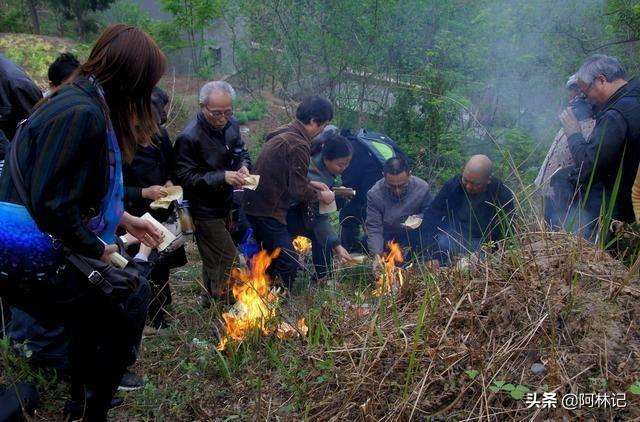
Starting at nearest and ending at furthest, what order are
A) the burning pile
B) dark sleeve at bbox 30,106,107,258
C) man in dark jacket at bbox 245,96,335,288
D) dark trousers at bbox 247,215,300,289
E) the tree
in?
dark sleeve at bbox 30,106,107,258, the burning pile, man in dark jacket at bbox 245,96,335,288, dark trousers at bbox 247,215,300,289, the tree

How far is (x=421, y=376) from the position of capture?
2672 mm

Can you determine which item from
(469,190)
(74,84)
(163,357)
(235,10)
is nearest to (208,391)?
(163,357)

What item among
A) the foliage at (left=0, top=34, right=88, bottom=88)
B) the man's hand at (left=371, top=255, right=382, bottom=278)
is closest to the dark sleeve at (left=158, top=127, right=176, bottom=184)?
the man's hand at (left=371, top=255, right=382, bottom=278)

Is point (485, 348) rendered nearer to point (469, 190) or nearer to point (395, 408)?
point (395, 408)

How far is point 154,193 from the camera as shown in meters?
4.12

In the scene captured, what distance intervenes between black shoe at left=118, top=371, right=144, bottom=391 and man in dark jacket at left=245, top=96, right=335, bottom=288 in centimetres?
169

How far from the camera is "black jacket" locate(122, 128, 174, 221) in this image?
4134 millimetres

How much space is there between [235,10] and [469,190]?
8241 mm

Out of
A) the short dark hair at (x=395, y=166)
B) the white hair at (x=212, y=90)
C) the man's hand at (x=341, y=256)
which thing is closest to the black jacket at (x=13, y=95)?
the white hair at (x=212, y=90)

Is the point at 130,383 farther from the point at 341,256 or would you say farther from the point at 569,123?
the point at 569,123

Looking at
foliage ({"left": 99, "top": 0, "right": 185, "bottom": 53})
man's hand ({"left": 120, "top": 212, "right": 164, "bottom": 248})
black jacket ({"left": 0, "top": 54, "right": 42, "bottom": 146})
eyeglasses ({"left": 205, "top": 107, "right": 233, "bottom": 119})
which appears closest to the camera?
man's hand ({"left": 120, "top": 212, "right": 164, "bottom": 248})

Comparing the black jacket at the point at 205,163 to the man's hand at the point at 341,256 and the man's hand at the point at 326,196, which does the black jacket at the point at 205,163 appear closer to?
the man's hand at the point at 326,196

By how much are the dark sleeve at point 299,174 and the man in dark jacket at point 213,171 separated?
434 millimetres

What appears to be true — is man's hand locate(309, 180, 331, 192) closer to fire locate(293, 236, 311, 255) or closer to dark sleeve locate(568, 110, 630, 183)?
fire locate(293, 236, 311, 255)
